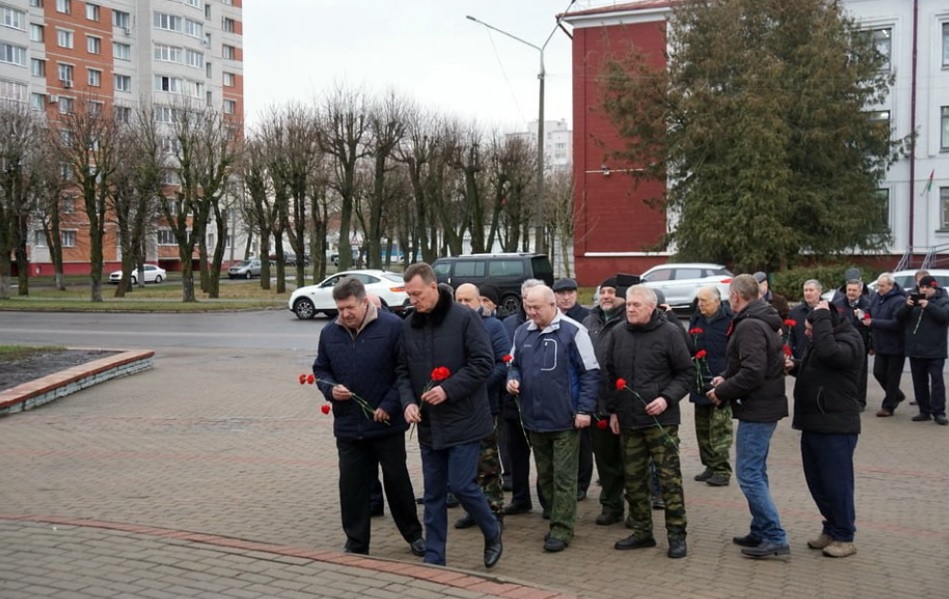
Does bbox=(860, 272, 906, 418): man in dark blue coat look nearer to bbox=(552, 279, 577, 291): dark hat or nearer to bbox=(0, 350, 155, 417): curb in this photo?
bbox=(552, 279, 577, 291): dark hat

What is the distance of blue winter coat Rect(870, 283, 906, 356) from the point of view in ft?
38.7

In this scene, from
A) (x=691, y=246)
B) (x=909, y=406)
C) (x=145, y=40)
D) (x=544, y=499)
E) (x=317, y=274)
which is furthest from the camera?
(x=145, y=40)

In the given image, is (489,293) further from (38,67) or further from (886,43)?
(38,67)

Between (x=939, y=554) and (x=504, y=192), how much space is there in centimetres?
5144

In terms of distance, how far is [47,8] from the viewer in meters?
71.8

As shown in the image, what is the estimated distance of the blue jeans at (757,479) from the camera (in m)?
6.09

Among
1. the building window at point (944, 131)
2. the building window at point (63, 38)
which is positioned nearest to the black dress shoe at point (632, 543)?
the building window at point (944, 131)

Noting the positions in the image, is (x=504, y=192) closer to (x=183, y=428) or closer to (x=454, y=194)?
(x=454, y=194)

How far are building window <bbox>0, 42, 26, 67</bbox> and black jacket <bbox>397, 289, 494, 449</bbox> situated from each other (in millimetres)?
70817

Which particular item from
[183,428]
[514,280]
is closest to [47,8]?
[514,280]

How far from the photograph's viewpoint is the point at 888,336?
1194 cm

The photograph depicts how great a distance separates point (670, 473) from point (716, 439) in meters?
2.23

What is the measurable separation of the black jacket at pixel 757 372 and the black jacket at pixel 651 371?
0.29 meters

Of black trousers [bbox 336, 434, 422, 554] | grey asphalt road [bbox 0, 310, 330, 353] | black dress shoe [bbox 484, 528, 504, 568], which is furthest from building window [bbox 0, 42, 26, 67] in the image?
black dress shoe [bbox 484, 528, 504, 568]
